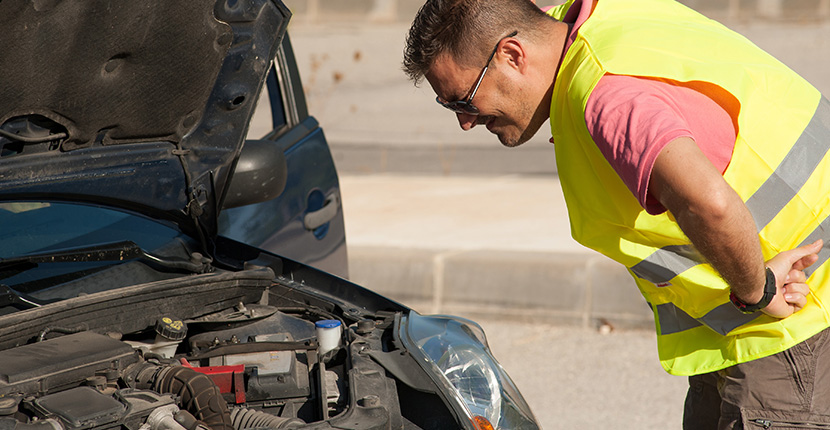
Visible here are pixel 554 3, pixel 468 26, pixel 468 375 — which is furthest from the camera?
pixel 554 3

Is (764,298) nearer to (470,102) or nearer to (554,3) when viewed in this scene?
(470,102)

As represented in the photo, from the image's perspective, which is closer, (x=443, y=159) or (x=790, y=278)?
(x=790, y=278)

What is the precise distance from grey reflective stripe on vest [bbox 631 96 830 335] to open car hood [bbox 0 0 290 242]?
1358mm

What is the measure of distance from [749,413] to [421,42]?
1.22m

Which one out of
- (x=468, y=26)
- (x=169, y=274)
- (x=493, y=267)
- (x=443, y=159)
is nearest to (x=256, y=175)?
(x=169, y=274)

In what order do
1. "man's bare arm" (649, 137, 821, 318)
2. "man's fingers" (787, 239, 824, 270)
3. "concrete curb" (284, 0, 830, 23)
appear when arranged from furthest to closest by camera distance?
"concrete curb" (284, 0, 830, 23)
"man's fingers" (787, 239, 824, 270)
"man's bare arm" (649, 137, 821, 318)

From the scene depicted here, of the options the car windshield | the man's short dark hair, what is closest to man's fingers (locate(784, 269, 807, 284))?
the man's short dark hair

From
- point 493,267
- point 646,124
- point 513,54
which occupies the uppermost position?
point 513,54

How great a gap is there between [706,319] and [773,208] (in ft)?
1.08

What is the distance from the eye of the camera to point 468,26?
2.03 metres

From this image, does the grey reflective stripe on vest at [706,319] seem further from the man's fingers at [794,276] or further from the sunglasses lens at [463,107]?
→ the sunglasses lens at [463,107]

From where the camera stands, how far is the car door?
10.7 ft

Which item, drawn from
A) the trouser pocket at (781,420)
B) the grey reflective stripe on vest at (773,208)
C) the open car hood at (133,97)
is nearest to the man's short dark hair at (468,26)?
the grey reflective stripe on vest at (773,208)

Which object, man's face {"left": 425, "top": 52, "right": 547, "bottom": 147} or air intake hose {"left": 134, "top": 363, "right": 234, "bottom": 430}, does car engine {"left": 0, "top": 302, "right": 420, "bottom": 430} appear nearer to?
air intake hose {"left": 134, "top": 363, "right": 234, "bottom": 430}
